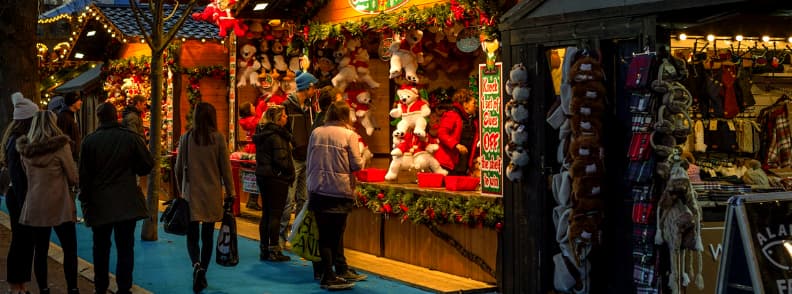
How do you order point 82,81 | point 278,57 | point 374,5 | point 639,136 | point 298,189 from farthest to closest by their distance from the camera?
point 82,81, point 278,57, point 374,5, point 298,189, point 639,136

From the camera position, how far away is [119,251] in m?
9.48

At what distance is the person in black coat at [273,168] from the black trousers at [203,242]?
1555 millimetres

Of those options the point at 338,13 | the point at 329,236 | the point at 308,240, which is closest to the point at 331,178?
the point at 329,236

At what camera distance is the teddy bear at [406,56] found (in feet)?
40.1

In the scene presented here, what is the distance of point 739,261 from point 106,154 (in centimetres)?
533

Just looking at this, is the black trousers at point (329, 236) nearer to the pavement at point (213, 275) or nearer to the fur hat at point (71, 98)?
the pavement at point (213, 275)

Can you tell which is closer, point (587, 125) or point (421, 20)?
point (587, 125)

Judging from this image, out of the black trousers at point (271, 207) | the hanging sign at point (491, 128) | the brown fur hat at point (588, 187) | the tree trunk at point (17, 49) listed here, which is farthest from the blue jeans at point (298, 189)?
Result: the tree trunk at point (17, 49)

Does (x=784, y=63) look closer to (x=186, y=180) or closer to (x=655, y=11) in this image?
A: (x=655, y=11)

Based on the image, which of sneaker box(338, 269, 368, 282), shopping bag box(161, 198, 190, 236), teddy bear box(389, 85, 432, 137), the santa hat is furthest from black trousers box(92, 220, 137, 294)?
the santa hat

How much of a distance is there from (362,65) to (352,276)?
3.76 m

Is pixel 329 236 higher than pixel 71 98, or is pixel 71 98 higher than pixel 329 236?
pixel 71 98

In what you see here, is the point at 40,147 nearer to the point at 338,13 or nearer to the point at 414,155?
the point at 414,155

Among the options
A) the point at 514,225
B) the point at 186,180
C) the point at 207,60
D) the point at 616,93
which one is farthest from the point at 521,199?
the point at 207,60
